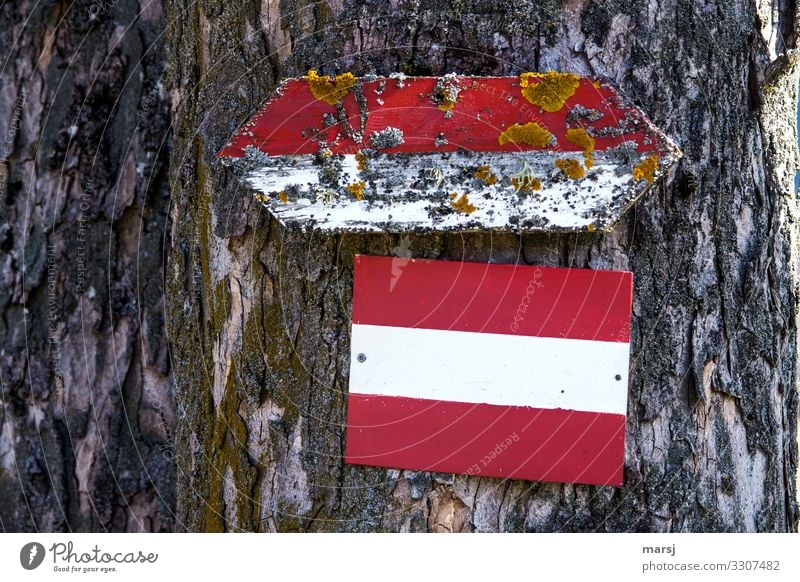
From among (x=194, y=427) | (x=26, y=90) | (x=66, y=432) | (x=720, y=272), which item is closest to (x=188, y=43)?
(x=194, y=427)

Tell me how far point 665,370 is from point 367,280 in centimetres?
49

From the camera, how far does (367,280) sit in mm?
1166

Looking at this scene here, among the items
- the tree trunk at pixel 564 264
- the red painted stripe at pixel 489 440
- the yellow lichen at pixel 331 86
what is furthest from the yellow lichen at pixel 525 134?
the red painted stripe at pixel 489 440

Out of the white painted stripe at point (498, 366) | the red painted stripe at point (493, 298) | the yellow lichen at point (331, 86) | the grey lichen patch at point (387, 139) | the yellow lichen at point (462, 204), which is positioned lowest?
the white painted stripe at point (498, 366)

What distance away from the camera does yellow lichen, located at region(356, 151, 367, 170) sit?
109 cm

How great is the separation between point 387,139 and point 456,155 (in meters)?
0.10

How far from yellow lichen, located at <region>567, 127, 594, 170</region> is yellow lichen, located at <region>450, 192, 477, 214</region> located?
17cm

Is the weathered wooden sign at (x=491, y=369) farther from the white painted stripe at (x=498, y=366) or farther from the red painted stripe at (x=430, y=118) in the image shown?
the red painted stripe at (x=430, y=118)

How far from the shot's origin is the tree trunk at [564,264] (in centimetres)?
113

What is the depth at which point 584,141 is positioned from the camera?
42.3 inches

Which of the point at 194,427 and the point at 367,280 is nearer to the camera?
the point at 367,280

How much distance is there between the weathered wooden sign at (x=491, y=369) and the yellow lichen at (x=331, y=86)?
0.80 feet

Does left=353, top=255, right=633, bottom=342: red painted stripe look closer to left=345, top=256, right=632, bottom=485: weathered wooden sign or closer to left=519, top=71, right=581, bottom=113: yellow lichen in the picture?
left=345, top=256, right=632, bottom=485: weathered wooden sign
